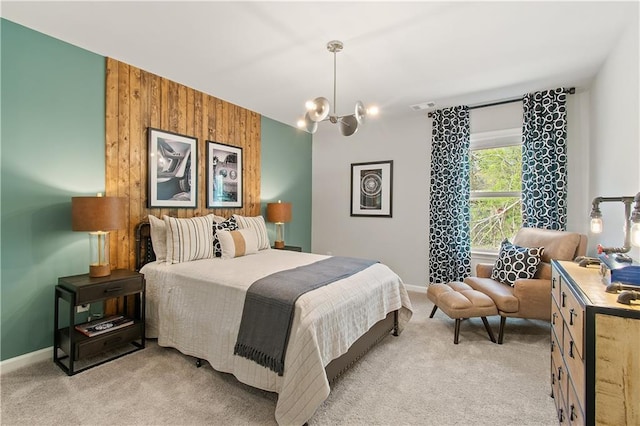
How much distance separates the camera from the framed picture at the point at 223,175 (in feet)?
13.0

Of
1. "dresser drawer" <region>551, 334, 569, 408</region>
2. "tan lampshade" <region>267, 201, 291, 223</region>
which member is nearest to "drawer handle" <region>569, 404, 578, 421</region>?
Answer: "dresser drawer" <region>551, 334, 569, 408</region>

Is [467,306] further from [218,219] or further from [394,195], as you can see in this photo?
[218,219]

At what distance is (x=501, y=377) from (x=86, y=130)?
4072 mm

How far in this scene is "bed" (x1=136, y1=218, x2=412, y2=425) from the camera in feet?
6.00

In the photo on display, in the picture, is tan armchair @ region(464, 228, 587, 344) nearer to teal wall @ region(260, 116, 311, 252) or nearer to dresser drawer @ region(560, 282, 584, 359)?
dresser drawer @ region(560, 282, 584, 359)

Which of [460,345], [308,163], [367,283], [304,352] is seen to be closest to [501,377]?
[460,345]

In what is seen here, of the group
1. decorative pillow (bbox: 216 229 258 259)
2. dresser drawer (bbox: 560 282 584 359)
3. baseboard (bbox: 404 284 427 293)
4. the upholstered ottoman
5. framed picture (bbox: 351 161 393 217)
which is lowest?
baseboard (bbox: 404 284 427 293)

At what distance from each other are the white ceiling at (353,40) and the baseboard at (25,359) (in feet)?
8.61

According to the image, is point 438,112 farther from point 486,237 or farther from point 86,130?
point 86,130

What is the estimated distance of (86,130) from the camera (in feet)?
9.16

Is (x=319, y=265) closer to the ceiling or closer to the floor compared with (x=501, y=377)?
closer to the ceiling

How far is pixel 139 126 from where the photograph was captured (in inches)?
126

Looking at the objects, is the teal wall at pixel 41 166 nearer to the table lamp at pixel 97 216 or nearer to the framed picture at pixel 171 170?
the table lamp at pixel 97 216

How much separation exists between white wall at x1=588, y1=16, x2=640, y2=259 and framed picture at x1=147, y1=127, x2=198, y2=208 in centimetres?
407
